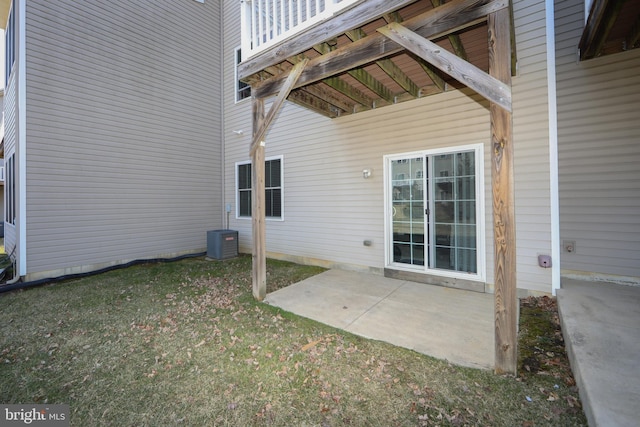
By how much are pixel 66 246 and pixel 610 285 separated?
8.93 meters

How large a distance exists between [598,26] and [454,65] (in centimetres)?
224

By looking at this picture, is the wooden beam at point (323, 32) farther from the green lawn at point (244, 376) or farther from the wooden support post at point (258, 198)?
the green lawn at point (244, 376)

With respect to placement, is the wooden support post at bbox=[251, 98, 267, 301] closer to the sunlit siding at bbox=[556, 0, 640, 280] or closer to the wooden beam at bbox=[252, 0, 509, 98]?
the wooden beam at bbox=[252, 0, 509, 98]

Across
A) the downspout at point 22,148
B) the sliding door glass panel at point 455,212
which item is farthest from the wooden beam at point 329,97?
the downspout at point 22,148

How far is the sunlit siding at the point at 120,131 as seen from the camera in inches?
205

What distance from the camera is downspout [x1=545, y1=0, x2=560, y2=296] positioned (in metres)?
3.61

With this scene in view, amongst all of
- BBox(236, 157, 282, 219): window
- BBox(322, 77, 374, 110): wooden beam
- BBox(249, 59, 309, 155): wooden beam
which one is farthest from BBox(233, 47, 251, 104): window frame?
BBox(249, 59, 309, 155): wooden beam

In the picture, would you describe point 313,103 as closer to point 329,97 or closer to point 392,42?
point 329,97

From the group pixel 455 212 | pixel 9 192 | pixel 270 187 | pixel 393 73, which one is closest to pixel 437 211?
pixel 455 212

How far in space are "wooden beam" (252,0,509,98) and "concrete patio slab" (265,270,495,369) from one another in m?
2.97

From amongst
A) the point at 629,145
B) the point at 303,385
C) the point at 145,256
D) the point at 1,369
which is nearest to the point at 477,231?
the point at 629,145

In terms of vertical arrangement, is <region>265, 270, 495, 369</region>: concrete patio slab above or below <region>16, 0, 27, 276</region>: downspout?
below

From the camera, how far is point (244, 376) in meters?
2.35

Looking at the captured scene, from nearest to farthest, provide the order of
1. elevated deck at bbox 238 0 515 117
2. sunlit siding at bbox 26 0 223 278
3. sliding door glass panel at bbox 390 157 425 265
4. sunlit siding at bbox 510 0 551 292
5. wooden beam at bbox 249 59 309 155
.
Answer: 1. elevated deck at bbox 238 0 515 117
2. wooden beam at bbox 249 59 309 155
3. sunlit siding at bbox 510 0 551 292
4. sliding door glass panel at bbox 390 157 425 265
5. sunlit siding at bbox 26 0 223 278
